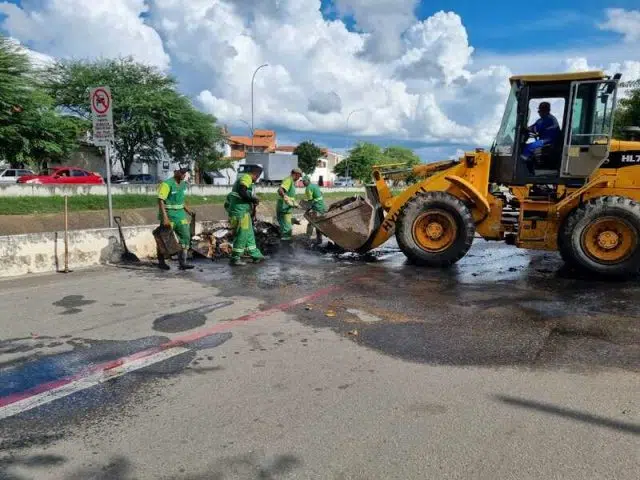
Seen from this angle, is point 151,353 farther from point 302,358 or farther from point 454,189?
point 454,189

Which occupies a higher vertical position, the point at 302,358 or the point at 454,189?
the point at 454,189

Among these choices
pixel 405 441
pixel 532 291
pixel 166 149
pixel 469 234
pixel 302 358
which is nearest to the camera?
pixel 405 441

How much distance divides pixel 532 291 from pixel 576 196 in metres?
1.77

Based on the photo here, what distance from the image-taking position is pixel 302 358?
179 inches

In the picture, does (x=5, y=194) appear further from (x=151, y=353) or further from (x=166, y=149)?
(x=166, y=149)

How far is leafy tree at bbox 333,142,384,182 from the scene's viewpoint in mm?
87062

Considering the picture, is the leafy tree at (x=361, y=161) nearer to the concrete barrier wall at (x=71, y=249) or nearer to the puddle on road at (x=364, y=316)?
the concrete barrier wall at (x=71, y=249)

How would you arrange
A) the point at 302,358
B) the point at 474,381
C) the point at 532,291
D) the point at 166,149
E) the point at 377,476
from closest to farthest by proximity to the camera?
the point at 377,476
the point at 474,381
the point at 302,358
the point at 532,291
the point at 166,149

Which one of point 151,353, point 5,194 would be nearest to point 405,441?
point 151,353

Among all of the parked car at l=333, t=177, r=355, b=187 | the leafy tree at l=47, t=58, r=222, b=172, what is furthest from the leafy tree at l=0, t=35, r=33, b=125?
the parked car at l=333, t=177, r=355, b=187

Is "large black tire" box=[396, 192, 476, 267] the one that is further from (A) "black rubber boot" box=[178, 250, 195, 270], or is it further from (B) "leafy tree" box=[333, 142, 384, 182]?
(B) "leafy tree" box=[333, 142, 384, 182]

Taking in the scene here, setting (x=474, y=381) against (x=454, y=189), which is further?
(x=454, y=189)

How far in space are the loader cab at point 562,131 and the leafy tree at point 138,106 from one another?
105 ft

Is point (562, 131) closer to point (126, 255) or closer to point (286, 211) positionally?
point (286, 211)
